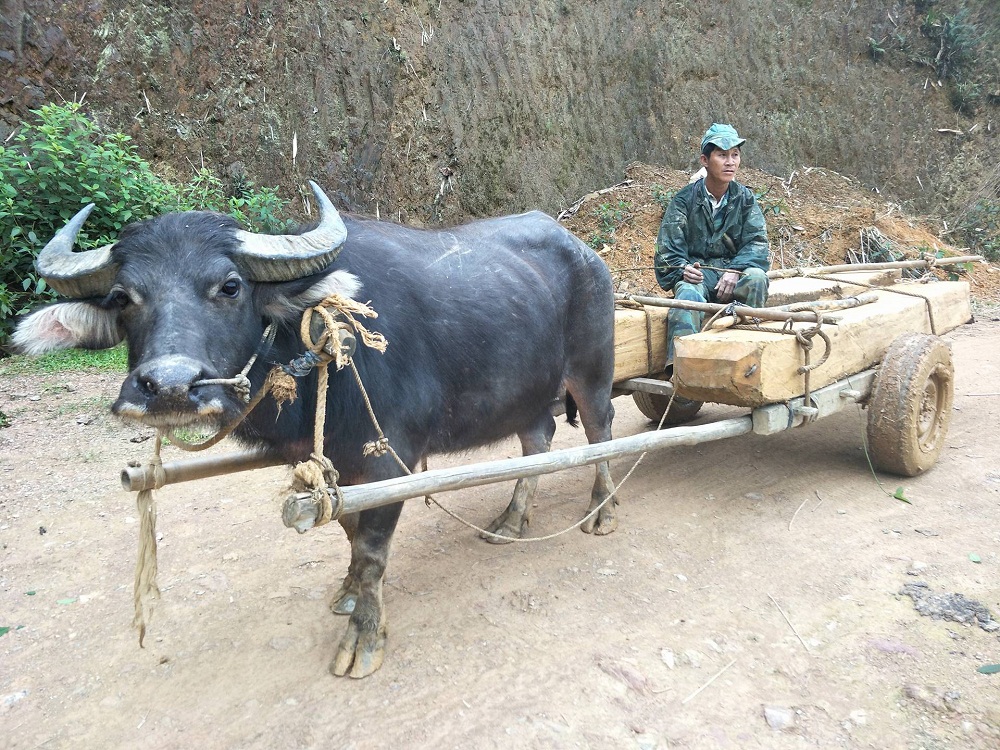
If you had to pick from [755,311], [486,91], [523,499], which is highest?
[486,91]

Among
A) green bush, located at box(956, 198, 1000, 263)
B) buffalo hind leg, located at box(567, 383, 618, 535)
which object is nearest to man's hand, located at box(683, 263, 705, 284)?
buffalo hind leg, located at box(567, 383, 618, 535)

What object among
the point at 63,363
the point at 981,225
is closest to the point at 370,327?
the point at 63,363

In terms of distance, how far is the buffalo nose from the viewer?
1.82 meters

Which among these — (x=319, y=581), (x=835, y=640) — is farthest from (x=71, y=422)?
(x=835, y=640)

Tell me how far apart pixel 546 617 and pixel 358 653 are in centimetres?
73

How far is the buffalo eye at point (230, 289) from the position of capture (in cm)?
213

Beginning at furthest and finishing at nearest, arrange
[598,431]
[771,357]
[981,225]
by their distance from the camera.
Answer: [981,225]
[598,431]
[771,357]

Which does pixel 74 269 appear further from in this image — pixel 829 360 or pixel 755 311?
pixel 829 360

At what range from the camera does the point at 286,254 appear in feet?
7.07

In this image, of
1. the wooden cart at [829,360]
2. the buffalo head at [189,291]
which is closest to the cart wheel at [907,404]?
the wooden cart at [829,360]

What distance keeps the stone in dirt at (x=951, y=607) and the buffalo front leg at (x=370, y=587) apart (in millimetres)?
1960

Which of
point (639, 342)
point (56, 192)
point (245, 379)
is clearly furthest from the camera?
point (56, 192)

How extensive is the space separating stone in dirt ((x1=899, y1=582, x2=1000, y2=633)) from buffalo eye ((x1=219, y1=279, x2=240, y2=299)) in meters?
2.63

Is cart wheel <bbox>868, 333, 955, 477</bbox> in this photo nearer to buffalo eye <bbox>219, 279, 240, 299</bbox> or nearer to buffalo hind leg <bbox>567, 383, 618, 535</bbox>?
buffalo hind leg <bbox>567, 383, 618, 535</bbox>
